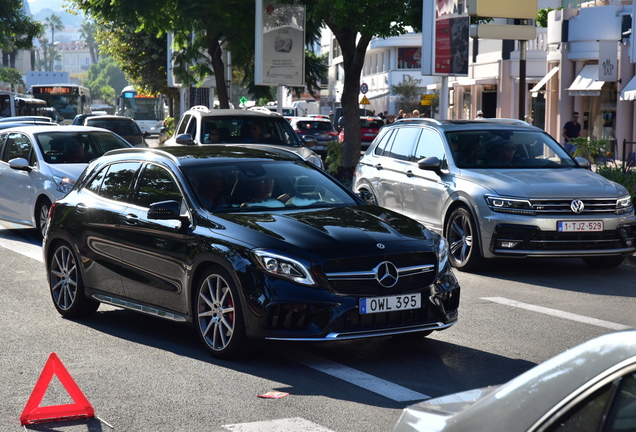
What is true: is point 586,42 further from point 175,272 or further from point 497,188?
point 175,272

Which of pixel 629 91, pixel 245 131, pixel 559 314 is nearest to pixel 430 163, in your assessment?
pixel 559 314

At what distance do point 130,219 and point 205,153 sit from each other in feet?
2.77

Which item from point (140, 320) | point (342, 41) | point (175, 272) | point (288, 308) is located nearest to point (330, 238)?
point (288, 308)

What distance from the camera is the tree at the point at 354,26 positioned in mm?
21797

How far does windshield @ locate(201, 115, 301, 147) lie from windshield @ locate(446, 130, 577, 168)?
6.03 meters

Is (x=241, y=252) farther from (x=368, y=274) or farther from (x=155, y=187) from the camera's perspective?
(x=155, y=187)

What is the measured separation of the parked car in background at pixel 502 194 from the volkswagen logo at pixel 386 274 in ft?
15.4

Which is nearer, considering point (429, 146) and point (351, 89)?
A: point (429, 146)

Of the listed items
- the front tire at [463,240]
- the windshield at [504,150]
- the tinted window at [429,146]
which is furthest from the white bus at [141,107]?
the front tire at [463,240]

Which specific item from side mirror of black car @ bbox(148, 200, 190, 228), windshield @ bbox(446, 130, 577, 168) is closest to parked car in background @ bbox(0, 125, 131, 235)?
windshield @ bbox(446, 130, 577, 168)

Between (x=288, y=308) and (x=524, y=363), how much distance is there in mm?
1675

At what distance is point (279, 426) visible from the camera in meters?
5.81

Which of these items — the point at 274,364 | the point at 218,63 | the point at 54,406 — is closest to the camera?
the point at 54,406

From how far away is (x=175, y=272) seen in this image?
313 inches
